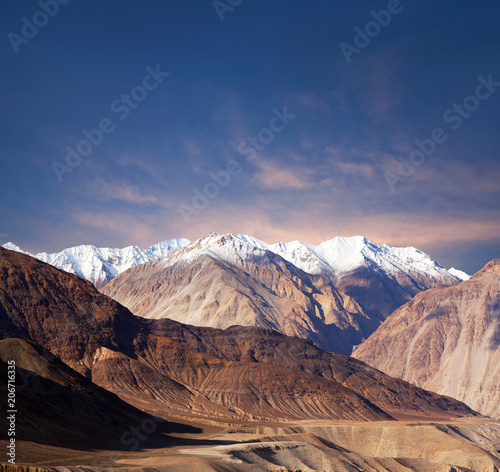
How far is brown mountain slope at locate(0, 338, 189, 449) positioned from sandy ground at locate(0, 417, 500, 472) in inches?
293

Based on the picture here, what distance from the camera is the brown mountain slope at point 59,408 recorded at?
89.6m

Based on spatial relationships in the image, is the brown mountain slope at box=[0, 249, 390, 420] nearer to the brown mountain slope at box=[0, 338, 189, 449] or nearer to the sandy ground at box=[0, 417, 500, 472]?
the sandy ground at box=[0, 417, 500, 472]

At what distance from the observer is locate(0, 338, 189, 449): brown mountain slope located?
8962cm

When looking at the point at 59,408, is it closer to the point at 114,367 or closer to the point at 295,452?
the point at 295,452

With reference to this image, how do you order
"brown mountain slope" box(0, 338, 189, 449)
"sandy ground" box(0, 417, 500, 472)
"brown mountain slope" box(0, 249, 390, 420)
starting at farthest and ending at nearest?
"brown mountain slope" box(0, 249, 390, 420) < "brown mountain slope" box(0, 338, 189, 449) < "sandy ground" box(0, 417, 500, 472)

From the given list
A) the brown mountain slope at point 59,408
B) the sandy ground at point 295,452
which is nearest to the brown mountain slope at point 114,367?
the sandy ground at point 295,452

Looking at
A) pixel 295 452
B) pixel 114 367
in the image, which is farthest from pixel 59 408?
pixel 114 367

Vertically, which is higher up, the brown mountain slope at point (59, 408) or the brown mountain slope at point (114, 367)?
the brown mountain slope at point (114, 367)

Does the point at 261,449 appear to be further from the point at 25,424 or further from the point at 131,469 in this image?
the point at 25,424

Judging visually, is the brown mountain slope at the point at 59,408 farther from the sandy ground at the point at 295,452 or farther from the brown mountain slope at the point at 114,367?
the brown mountain slope at the point at 114,367

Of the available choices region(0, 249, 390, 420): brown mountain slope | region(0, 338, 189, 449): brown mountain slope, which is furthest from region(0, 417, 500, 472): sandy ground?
region(0, 249, 390, 420): brown mountain slope

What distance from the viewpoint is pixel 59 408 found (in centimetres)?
10431

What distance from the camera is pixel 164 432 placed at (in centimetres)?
12106

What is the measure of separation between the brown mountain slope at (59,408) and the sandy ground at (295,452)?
7444 millimetres
